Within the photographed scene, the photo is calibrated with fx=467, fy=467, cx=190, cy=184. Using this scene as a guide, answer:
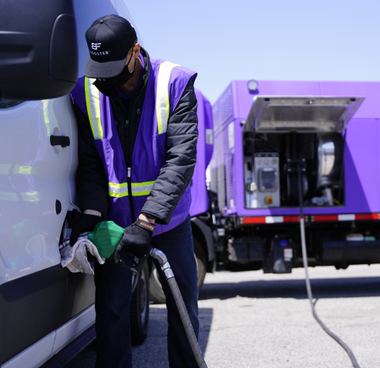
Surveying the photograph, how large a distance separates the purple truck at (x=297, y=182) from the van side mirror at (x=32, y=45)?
4.60m

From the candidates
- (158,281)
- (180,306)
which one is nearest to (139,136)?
(180,306)

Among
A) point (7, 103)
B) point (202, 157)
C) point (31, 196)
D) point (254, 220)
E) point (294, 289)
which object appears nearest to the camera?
point (7, 103)

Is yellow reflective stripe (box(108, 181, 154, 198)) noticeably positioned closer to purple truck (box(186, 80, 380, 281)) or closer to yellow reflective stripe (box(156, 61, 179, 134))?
yellow reflective stripe (box(156, 61, 179, 134))

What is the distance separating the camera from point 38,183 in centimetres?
193

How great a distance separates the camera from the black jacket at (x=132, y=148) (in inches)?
87.0

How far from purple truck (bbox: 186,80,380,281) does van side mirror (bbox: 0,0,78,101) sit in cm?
460

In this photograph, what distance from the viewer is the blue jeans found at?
7.79 ft

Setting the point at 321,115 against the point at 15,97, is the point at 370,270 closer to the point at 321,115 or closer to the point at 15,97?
the point at 321,115

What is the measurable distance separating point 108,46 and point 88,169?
2.07ft

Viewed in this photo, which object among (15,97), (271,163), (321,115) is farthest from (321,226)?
(15,97)

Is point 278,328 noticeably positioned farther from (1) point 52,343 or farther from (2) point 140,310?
(1) point 52,343

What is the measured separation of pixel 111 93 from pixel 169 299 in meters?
1.12

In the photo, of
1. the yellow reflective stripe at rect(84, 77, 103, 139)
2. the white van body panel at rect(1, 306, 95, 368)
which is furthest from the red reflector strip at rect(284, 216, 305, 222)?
the yellow reflective stripe at rect(84, 77, 103, 139)

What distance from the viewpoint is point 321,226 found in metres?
6.63
